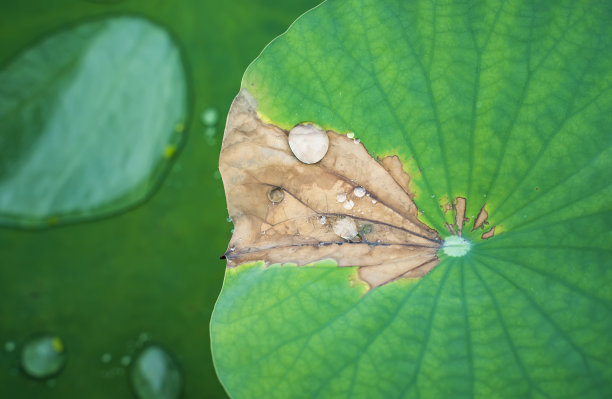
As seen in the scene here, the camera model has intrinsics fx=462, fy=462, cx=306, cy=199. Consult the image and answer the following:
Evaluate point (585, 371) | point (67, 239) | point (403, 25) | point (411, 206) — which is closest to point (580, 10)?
point (403, 25)

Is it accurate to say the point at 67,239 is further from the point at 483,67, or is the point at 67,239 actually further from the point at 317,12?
the point at 483,67

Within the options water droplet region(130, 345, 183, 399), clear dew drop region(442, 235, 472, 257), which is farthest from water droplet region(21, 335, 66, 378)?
clear dew drop region(442, 235, 472, 257)

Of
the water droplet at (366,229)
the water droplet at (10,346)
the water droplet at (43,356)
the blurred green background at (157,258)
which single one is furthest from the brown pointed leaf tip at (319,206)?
the water droplet at (10,346)

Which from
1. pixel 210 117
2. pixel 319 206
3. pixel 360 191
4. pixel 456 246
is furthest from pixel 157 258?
pixel 456 246

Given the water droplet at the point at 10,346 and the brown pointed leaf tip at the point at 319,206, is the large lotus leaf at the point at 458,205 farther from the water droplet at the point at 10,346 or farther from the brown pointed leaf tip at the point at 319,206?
the water droplet at the point at 10,346

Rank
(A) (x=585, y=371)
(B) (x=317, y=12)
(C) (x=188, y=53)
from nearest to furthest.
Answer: (A) (x=585, y=371) < (B) (x=317, y=12) < (C) (x=188, y=53)

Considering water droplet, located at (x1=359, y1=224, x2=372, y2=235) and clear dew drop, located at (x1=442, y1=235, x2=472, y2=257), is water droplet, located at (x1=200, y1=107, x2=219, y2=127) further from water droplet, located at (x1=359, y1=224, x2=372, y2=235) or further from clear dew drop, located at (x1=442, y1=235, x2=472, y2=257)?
clear dew drop, located at (x1=442, y1=235, x2=472, y2=257)

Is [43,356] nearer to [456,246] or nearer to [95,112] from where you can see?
[95,112]
